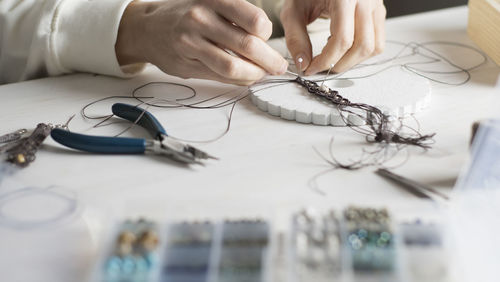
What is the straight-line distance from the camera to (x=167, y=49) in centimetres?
100

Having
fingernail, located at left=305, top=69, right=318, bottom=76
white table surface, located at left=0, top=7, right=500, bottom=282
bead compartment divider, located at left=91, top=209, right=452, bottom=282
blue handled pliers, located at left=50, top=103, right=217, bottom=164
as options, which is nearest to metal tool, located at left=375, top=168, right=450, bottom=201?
white table surface, located at left=0, top=7, right=500, bottom=282

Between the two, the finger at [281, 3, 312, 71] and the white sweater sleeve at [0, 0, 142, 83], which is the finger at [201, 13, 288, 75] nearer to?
the finger at [281, 3, 312, 71]

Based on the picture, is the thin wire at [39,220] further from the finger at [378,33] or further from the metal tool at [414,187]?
the finger at [378,33]

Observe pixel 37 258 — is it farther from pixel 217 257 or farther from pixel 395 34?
pixel 395 34

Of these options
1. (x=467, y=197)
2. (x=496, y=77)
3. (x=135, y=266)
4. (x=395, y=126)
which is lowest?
(x=135, y=266)

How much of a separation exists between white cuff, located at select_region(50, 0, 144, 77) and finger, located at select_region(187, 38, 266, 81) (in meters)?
0.17

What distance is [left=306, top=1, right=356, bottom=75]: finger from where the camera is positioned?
3.27 feet

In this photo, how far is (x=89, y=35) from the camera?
1044 mm

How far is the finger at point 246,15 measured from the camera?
93cm

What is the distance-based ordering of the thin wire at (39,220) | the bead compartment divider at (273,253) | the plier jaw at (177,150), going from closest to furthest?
1. the bead compartment divider at (273,253)
2. the thin wire at (39,220)
3. the plier jaw at (177,150)

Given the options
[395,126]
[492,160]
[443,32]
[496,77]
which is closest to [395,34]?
[443,32]

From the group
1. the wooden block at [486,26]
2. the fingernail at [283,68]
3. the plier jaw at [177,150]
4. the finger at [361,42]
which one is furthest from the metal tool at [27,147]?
the wooden block at [486,26]

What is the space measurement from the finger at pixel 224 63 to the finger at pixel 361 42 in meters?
0.16

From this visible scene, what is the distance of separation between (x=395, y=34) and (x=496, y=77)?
274mm
